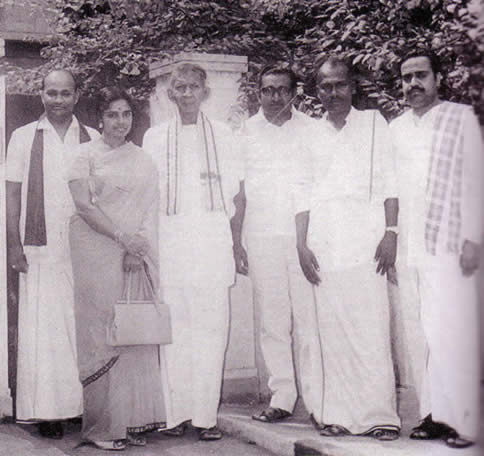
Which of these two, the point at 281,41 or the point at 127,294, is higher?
the point at 281,41

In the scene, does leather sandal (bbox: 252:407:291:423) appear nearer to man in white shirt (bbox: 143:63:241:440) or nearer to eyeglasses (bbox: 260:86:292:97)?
man in white shirt (bbox: 143:63:241:440)

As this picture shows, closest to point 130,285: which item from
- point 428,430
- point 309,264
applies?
point 309,264

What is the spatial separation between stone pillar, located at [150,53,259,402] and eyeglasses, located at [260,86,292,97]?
1.25ft

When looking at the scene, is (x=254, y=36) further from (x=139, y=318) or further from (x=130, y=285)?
(x=139, y=318)

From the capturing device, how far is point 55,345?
596 centimetres

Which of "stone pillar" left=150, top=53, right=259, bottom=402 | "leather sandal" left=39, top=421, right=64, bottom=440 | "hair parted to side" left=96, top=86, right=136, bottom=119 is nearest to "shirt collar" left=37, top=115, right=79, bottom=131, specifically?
"hair parted to side" left=96, top=86, right=136, bottom=119

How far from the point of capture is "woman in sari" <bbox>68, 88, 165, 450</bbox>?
566 centimetres

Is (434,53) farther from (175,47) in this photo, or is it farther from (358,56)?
(175,47)

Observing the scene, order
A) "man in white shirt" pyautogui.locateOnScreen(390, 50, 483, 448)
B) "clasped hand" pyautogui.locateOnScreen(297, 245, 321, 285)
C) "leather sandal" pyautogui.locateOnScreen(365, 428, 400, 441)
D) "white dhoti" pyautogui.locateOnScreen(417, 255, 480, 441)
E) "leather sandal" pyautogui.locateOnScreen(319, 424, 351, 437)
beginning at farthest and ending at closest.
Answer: "clasped hand" pyautogui.locateOnScreen(297, 245, 321, 285) < "leather sandal" pyautogui.locateOnScreen(319, 424, 351, 437) < "leather sandal" pyautogui.locateOnScreen(365, 428, 400, 441) < "man in white shirt" pyautogui.locateOnScreen(390, 50, 483, 448) < "white dhoti" pyautogui.locateOnScreen(417, 255, 480, 441)

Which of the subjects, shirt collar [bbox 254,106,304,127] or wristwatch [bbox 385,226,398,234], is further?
shirt collar [bbox 254,106,304,127]

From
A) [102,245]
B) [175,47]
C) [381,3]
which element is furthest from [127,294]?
[381,3]

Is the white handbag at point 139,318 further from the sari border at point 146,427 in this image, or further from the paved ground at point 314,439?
the paved ground at point 314,439

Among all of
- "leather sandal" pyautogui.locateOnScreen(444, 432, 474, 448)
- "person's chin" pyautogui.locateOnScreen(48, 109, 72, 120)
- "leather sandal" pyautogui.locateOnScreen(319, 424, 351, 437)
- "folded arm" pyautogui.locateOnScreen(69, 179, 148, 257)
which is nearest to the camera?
"leather sandal" pyautogui.locateOnScreen(444, 432, 474, 448)

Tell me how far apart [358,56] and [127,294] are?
177cm
